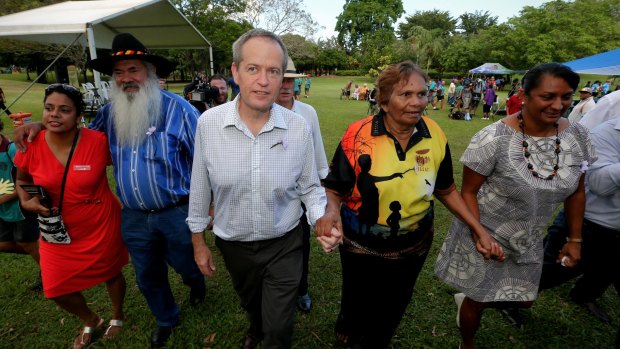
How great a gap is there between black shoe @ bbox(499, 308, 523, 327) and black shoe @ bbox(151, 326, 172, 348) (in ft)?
9.60

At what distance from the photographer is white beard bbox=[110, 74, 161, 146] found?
2199 millimetres

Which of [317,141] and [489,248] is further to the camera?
[317,141]

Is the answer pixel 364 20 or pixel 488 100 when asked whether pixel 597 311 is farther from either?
pixel 364 20

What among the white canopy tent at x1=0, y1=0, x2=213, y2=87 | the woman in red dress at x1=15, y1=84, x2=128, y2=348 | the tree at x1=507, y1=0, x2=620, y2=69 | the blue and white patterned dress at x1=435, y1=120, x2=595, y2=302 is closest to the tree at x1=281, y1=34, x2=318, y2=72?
the tree at x1=507, y1=0, x2=620, y2=69

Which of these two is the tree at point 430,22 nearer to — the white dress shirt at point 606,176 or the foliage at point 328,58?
the foliage at point 328,58

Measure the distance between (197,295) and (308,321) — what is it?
106cm

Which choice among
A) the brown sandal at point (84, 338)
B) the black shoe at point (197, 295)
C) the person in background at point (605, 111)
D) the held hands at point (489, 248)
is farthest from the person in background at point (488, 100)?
the brown sandal at point (84, 338)

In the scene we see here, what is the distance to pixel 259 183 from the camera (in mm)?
1789

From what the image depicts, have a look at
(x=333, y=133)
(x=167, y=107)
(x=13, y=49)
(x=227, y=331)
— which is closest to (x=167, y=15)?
(x=333, y=133)

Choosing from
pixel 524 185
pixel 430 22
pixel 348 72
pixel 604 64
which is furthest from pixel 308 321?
pixel 430 22

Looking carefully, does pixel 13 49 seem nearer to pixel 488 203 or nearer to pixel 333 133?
pixel 333 133

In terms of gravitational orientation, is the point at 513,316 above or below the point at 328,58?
below

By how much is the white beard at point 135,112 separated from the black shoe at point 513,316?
3336 millimetres

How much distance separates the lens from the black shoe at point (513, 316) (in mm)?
2843
